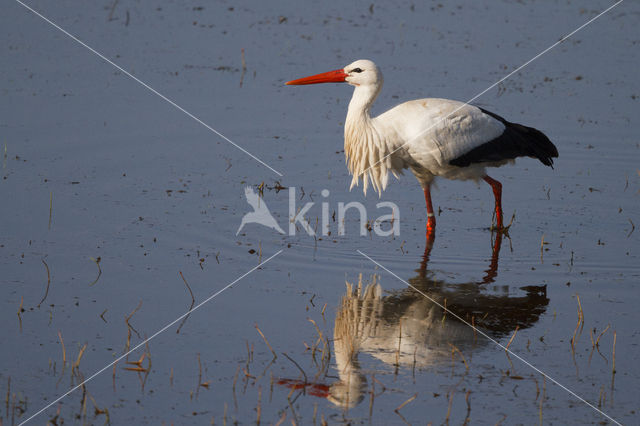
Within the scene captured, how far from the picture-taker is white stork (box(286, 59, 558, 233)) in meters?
8.09

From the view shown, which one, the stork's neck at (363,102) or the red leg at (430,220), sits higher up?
the stork's neck at (363,102)

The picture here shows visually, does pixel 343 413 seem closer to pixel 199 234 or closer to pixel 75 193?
pixel 199 234

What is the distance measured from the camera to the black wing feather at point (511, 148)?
8.32 metres

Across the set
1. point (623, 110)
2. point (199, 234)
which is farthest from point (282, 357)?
point (623, 110)

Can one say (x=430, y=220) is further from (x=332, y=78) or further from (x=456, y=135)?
(x=332, y=78)

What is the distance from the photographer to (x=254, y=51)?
529 inches

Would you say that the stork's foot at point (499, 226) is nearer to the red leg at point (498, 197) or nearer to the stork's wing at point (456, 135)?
the red leg at point (498, 197)

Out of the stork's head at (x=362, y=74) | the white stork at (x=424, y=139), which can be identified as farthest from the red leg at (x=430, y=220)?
the stork's head at (x=362, y=74)

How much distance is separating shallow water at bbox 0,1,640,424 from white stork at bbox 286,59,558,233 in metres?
0.49

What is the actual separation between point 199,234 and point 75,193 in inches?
57.4

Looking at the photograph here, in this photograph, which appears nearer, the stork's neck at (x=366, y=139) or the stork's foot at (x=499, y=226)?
the stork's neck at (x=366, y=139)

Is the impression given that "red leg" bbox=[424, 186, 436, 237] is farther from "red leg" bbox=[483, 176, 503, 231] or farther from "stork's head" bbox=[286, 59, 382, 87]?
"stork's head" bbox=[286, 59, 382, 87]

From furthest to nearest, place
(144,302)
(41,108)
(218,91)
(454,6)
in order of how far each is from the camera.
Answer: (454,6) → (218,91) → (41,108) → (144,302)

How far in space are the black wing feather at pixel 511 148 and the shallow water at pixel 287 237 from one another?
0.63 metres
